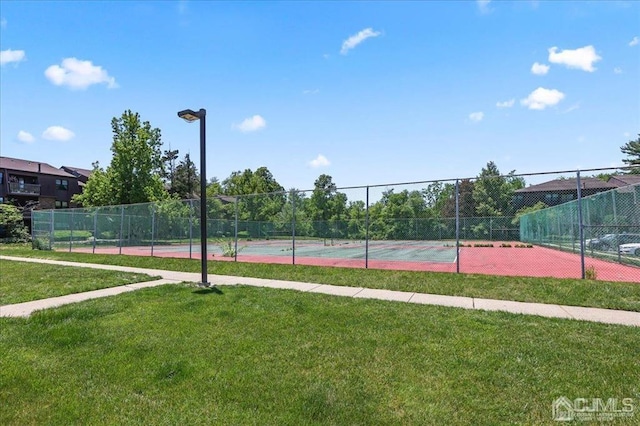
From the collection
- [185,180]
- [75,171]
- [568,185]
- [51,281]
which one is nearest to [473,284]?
[51,281]

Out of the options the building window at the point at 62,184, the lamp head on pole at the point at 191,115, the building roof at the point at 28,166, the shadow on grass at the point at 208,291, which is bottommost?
the shadow on grass at the point at 208,291

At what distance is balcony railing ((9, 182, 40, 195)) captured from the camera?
3734cm

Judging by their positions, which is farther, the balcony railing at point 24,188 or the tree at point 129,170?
the balcony railing at point 24,188

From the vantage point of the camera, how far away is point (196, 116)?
8.27 metres

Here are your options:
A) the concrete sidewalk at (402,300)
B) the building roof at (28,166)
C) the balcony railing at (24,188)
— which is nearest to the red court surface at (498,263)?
the concrete sidewalk at (402,300)

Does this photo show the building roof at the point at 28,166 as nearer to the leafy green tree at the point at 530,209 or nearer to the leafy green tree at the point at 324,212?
the leafy green tree at the point at 324,212

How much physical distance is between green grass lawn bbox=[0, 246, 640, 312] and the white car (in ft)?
18.2

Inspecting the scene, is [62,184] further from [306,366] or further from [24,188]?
[306,366]

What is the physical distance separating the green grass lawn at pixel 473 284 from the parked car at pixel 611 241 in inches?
213

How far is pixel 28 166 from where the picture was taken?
4103cm

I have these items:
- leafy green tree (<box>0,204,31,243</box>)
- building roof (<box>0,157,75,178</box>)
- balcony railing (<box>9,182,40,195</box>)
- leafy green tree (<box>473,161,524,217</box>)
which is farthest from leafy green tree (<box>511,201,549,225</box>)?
building roof (<box>0,157,75,178</box>)

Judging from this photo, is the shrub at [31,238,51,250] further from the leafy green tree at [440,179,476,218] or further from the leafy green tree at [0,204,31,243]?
the leafy green tree at [440,179,476,218]

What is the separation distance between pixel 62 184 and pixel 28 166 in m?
3.78

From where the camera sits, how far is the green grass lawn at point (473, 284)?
6.37 meters
